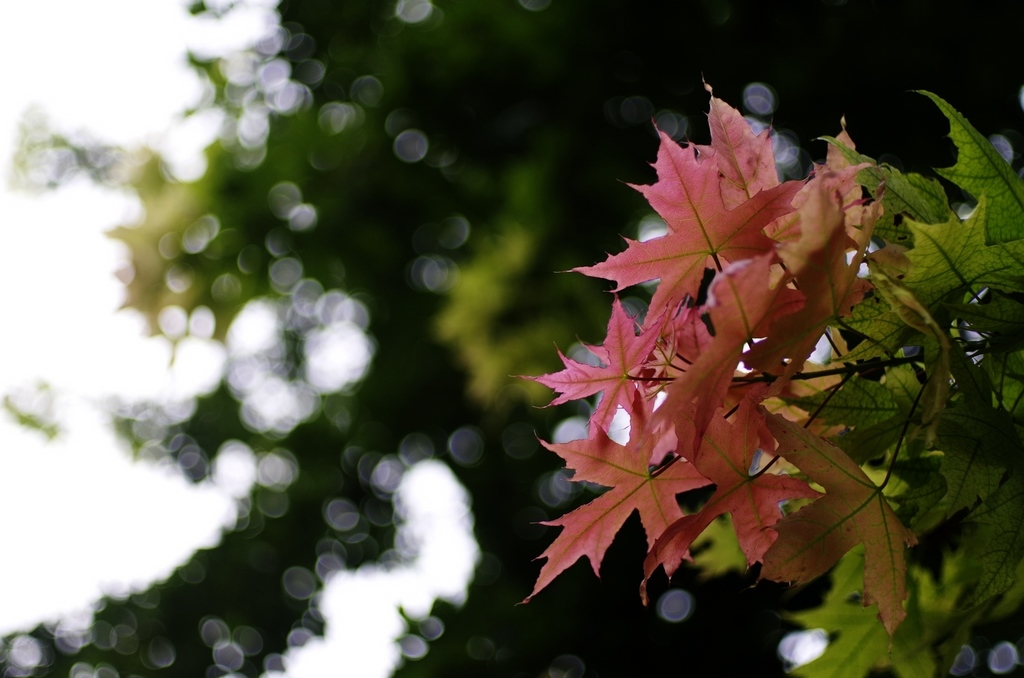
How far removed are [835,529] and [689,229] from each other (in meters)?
0.21

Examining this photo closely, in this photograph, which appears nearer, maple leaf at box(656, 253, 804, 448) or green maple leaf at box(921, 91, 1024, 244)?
maple leaf at box(656, 253, 804, 448)

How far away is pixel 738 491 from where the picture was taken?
0.51 m

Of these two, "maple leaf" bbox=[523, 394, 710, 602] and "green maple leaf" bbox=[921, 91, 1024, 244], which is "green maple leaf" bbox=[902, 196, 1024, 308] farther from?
"maple leaf" bbox=[523, 394, 710, 602]

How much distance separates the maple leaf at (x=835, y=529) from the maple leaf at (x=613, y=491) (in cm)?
9

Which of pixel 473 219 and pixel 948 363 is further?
pixel 473 219

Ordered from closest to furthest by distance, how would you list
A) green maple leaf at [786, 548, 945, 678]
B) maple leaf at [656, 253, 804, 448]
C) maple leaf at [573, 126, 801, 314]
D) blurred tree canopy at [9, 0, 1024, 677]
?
maple leaf at [656, 253, 804, 448]
maple leaf at [573, 126, 801, 314]
green maple leaf at [786, 548, 945, 678]
blurred tree canopy at [9, 0, 1024, 677]

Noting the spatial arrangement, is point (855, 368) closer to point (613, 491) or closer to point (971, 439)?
point (971, 439)

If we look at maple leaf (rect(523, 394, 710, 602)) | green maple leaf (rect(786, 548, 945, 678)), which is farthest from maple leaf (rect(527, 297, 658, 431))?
green maple leaf (rect(786, 548, 945, 678))

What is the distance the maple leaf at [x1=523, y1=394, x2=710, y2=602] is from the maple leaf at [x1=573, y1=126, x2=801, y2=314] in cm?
11

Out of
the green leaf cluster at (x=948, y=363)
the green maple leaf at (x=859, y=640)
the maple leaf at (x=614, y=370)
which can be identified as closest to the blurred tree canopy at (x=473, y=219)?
the green maple leaf at (x=859, y=640)

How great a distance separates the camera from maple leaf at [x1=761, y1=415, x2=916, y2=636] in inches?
18.1

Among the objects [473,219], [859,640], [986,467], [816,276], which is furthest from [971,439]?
[473,219]

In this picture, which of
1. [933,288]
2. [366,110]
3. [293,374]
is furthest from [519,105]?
[933,288]

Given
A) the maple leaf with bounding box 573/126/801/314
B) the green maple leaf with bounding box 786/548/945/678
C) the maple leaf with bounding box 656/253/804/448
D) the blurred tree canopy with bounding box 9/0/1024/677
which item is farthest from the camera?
the blurred tree canopy with bounding box 9/0/1024/677
